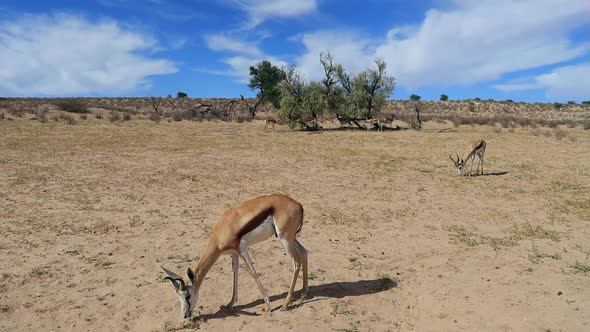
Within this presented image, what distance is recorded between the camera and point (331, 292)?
7.00 meters

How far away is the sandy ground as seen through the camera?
622 cm

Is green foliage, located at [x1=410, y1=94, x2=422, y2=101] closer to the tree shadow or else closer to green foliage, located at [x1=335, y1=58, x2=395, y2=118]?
green foliage, located at [x1=335, y1=58, x2=395, y2=118]

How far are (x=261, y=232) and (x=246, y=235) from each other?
0.23 metres

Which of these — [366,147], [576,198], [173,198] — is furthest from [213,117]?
[576,198]

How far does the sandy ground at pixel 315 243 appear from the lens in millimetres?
6223

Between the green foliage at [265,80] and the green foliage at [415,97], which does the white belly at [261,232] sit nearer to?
the green foliage at [265,80]

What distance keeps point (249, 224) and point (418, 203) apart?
8041 millimetres

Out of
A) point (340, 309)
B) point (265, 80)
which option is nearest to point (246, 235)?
point (340, 309)

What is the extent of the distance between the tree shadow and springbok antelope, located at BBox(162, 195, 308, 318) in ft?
0.55

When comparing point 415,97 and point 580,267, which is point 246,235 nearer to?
point 580,267

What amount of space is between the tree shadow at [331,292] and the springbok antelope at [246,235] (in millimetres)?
168

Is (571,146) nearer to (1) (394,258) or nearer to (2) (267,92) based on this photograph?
(1) (394,258)

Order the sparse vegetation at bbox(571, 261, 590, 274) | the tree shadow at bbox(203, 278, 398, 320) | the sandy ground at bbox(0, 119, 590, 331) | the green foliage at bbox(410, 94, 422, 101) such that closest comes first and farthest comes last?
the sandy ground at bbox(0, 119, 590, 331)
the tree shadow at bbox(203, 278, 398, 320)
the sparse vegetation at bbox(571, 261, 590, 274)
the green foliage at bbox(410, 94, 422, 101)

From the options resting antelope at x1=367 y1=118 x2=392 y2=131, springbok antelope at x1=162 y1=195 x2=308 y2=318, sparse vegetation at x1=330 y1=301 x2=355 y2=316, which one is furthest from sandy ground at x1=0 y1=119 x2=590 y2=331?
resting antelope at x1=367 y1=118 x2=392 y2=131
